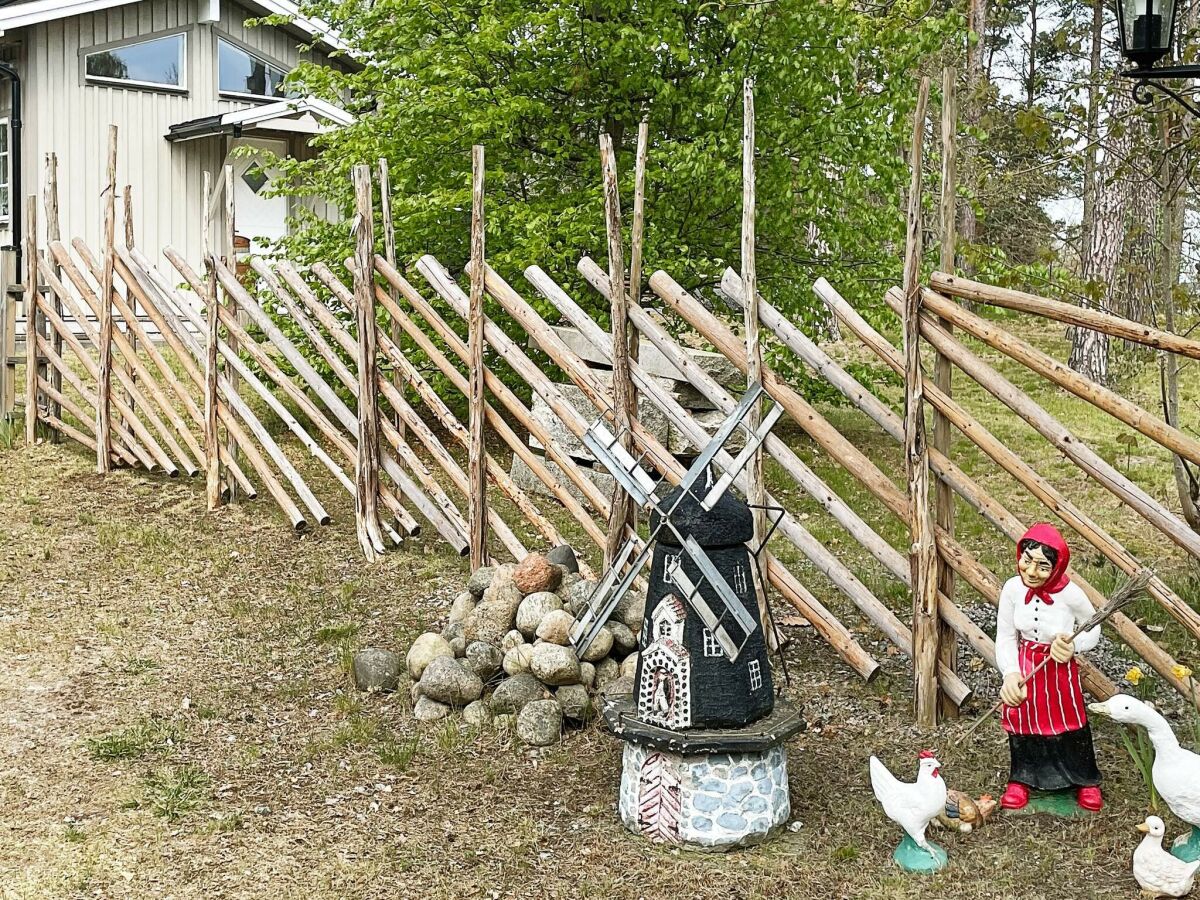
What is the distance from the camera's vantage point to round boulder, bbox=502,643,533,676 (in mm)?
5523

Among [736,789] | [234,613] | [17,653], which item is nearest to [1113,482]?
[736,789]

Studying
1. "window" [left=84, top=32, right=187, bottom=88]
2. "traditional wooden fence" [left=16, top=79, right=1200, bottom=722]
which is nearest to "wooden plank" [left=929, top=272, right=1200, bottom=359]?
"traditional wooden fence" [left=16, top=79, right=1200, bottom=722]

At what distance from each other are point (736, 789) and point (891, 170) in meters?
5.87

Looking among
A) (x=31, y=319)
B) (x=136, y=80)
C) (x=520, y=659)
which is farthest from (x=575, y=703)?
(x=136, y=80)

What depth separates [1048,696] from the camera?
14.2 feet

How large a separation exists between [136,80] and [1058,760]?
570 inches

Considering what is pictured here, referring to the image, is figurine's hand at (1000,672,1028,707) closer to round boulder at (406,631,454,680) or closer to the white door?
round boulder at (406,631,454,680)

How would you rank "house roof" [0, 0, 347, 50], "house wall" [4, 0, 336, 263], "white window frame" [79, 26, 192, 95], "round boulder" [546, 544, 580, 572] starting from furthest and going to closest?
"white window frame" [79, 26, 192, 95]
"house wall" [4, 0, 336, 263]
"house roof" [0, 0, 347, 50]
"round boulder" [546, 544, 580, 572]

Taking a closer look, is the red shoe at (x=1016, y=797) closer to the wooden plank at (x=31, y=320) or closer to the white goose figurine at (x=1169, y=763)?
the white goose figurine at (x=1169, y=763)

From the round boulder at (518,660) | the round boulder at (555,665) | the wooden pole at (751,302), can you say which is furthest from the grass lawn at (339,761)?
the wooden pole at (751,302)

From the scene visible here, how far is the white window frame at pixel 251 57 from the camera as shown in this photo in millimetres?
16281

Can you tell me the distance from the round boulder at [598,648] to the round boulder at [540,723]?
0.42 m

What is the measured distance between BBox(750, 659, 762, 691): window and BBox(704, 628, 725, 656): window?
0.15 meters

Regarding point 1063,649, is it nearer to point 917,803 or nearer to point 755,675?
point 917,803
